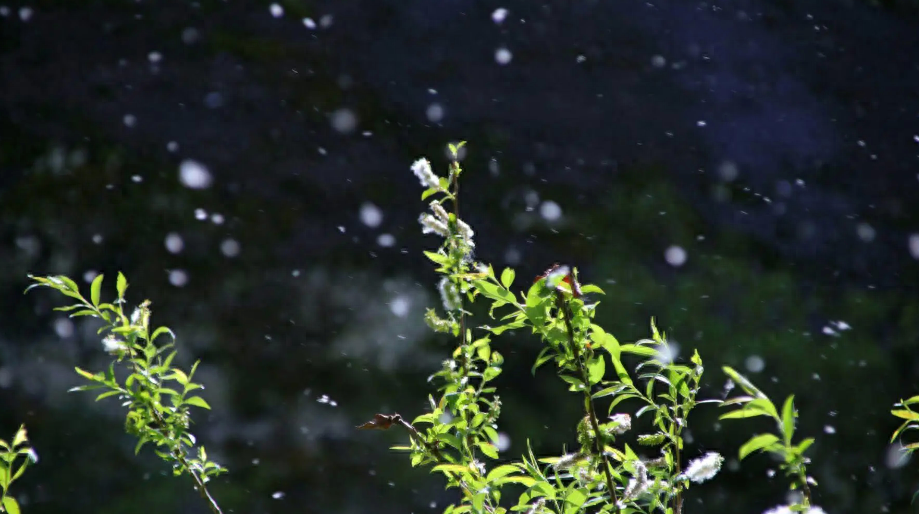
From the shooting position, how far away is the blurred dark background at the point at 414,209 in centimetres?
290

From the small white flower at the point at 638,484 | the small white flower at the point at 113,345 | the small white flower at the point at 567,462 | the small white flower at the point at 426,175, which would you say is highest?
the small white flower at the point at 426,175

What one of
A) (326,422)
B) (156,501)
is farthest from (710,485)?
(156,501)

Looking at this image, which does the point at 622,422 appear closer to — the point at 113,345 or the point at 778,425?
the point at 778,425

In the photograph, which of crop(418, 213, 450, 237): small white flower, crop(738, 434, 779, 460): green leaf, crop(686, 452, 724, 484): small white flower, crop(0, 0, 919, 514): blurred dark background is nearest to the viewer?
crop(738, 434, 779, 460): green leaf

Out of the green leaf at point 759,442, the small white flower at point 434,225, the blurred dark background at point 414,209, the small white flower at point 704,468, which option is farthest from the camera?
the blurred dark background at point 414,209

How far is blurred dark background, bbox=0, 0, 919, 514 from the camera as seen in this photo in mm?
2898

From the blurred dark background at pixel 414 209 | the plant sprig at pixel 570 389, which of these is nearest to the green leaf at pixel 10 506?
the plant sprig at pixel 570 389

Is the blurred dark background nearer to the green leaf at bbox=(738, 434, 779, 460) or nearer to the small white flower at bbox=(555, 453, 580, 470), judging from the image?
the small white flower at bbox=(555, 453, 580, 470)

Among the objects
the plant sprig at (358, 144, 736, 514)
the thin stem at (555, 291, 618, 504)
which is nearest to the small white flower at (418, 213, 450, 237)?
the plant sprig at (358, 144, 736, 514)

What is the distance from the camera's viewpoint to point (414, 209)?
320cm

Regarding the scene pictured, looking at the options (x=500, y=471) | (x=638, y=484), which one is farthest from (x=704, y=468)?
(x=500, y=471)

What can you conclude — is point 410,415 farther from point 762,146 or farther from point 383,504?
point 762,146

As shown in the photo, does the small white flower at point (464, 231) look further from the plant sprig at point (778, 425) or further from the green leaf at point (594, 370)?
the plant sprig at point (778, 425)

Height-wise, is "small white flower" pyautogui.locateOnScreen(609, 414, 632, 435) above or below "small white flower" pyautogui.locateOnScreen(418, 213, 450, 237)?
below
